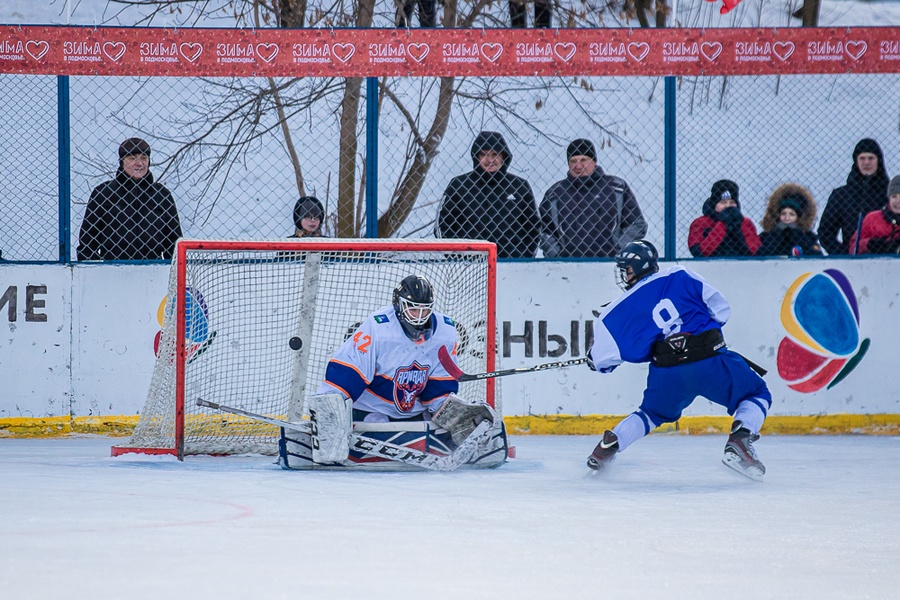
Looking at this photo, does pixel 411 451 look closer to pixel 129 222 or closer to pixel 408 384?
pixel 408 384

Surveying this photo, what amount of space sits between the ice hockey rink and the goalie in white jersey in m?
0.41

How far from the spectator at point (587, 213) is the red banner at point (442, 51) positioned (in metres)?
0.58

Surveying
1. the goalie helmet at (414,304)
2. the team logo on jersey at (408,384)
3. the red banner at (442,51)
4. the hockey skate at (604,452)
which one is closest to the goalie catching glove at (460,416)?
the team logo on jersey at (408,384)

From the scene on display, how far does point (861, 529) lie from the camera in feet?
12.5

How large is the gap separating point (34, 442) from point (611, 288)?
11.1 feet

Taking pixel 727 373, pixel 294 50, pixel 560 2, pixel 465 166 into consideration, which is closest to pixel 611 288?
pixel 727 373

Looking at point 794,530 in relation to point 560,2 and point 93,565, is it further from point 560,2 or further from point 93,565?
point 560,2

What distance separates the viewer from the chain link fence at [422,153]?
7.02 meters

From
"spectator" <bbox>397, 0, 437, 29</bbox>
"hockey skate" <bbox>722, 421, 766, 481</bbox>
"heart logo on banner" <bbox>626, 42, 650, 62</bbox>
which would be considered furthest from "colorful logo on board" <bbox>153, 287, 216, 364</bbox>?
"spectator" <bbox>397, 0, 437, 29</bbox>

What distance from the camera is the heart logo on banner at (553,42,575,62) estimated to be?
6.84 m

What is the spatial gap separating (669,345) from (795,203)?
7.98 ft

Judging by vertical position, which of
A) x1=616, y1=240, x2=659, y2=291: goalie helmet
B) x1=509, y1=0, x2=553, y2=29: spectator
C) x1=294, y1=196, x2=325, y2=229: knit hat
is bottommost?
x1=616, y1=240, x2=659, y2=291: goalie helmet

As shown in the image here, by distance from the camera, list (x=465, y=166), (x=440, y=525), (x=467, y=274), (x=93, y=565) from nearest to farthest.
Result: (x=93, y=565)
(x=440, y=525)
(x=467, y=274)
(x=465, y=166)

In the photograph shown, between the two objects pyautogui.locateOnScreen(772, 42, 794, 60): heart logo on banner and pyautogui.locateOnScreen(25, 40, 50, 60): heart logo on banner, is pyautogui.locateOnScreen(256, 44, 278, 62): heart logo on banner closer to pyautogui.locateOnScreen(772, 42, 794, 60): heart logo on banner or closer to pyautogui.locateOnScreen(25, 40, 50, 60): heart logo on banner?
pyautogui.locateOnScreen(25, 40, 50, 60): heart logo on banner
